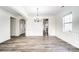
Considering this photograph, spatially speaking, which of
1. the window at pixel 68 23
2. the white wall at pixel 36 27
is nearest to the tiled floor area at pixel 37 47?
the window at pixel 68 23

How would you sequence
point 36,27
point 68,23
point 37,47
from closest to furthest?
1. point 37,47
2. point 68,23
3. point 36,27

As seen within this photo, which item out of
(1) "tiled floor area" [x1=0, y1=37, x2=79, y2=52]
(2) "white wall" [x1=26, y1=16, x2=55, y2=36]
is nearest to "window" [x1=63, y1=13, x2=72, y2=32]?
(1) "tiled floor area" [x1=0, y1=37, x2=79, y2=52]

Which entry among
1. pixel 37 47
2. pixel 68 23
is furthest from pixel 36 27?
pixel 37 47

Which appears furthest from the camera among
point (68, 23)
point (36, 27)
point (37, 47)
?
point (36, 27)

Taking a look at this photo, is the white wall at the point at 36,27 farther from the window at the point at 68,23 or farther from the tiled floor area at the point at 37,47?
the tiled floor area at the point at 37,47

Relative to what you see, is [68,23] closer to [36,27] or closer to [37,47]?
[37,47]

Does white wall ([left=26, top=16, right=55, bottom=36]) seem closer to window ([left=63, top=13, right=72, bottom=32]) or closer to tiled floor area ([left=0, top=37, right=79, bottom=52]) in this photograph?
window ([left=63, top=13, right=72, bottom=32])

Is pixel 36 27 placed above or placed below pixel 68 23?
below

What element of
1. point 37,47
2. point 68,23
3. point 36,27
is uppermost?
point 68,23

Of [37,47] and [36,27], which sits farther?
[36,27]
